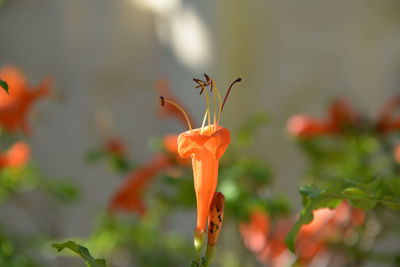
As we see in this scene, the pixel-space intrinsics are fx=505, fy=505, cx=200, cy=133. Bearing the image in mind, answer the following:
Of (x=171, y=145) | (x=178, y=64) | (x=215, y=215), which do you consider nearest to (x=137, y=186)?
(x=171, y=145)

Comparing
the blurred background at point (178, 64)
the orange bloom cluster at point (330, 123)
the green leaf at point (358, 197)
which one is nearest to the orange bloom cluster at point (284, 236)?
the orange bloom cluster at point (330, 123)

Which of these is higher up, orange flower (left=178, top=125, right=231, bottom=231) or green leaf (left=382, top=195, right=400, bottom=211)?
orange flower (left=178, top=125, right=231, bottom=231)

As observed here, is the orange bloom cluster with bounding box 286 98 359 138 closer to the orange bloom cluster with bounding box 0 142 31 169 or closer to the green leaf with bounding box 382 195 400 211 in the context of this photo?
the orange bloom cluster with bounding box 0 142 31 169

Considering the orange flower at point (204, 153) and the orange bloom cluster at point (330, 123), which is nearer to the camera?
the orange flower at point (204, 153)

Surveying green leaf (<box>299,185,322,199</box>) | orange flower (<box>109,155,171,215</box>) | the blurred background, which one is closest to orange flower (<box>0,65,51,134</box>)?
orange flower (<box>109,155,171,215</box>)

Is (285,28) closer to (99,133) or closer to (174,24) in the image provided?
(174,24)

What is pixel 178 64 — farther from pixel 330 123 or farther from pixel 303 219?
pixel 303 219

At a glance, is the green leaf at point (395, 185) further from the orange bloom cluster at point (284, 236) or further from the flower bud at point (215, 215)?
the orange bloom cluster at point (284, 236)

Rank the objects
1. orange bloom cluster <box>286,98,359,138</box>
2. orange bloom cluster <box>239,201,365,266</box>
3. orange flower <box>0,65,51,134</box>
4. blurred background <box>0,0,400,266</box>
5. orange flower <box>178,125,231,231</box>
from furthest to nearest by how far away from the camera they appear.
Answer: blurred background <box>0,0,400,266</box>, orange bloom cluster <box>286,98,359,138</box>, orange flower <box>0,65,51,134</box>, orange bloom cluster <box>239,201,365,266</box>, orange flower <box>178,125,231,231</box>
